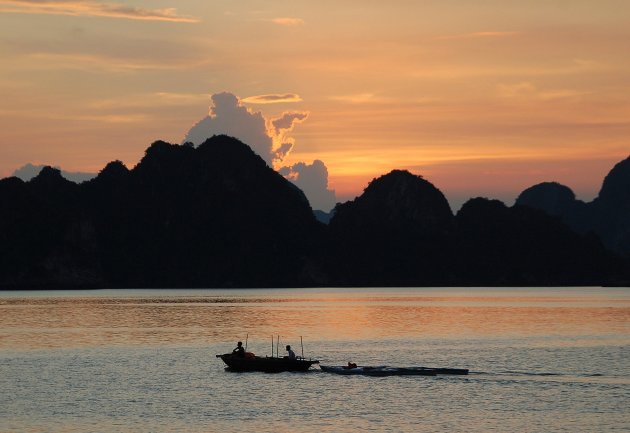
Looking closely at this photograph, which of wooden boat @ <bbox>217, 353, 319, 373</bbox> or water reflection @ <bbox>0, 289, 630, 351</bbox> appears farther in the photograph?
water reflection @ <bbox>0, 289, 630, 351</bbox>

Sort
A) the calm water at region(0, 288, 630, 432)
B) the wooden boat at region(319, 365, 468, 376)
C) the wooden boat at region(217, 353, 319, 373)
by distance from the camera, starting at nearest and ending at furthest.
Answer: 1. the calm water at region(0, 288, 630, 432)
2. the wooden boat at region(319, 365, 468, 376)
3. the wooden boat at region(217, 353, 319, 373)

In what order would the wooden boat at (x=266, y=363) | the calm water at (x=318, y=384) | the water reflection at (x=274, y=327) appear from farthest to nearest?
the water reflection at (x=274, y=327) < the wooden boat at (x=266, y=363) < the calm water at (x=318, y=384)

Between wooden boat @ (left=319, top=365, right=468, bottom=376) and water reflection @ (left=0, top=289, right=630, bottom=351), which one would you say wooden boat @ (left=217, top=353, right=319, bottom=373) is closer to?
wooden boat @ (left=319, top=365, right=468, bottom=376)

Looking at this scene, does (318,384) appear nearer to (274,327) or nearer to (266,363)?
(266,363)

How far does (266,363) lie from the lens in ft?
278

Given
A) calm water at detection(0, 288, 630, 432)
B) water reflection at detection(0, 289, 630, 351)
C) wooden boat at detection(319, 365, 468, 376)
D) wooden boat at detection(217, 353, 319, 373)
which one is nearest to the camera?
calm water at detection(0, 288, 630, 432)

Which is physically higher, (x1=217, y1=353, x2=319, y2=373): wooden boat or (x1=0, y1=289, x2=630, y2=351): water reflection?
(x1=0, y1=289, x2=630, y2=351): water reflection

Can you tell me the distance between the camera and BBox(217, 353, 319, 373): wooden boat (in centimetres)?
8419

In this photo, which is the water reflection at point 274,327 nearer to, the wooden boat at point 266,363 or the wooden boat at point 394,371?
the wooden boat at point 266,363

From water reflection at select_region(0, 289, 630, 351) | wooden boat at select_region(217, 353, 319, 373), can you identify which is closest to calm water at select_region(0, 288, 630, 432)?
water reflection at select_region(0, 289, 630, 351)

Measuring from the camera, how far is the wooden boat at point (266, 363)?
84.2 metres

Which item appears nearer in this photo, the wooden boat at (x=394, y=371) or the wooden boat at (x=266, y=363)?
the wooden boat at (x=394, y=371)

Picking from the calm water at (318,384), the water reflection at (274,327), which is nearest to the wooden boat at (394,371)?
the calm water at (318,384)

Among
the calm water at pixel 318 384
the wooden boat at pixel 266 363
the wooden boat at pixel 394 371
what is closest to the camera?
the calm water at pixel 318 384
